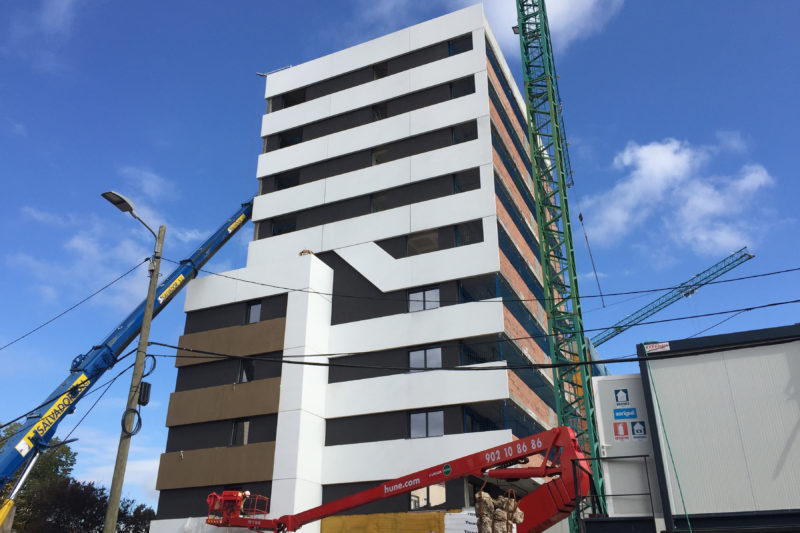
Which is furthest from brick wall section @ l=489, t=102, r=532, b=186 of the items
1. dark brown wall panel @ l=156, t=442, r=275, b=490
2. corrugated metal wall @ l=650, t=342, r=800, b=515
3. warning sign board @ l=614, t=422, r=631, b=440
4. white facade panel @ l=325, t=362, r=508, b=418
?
corrugated metal wall @ l=650, t=342, r=800, b=515

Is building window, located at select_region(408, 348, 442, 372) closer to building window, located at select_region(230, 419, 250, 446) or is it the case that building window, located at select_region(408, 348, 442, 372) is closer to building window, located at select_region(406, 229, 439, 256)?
building window, located at select_region(406, 229, 439, 256)

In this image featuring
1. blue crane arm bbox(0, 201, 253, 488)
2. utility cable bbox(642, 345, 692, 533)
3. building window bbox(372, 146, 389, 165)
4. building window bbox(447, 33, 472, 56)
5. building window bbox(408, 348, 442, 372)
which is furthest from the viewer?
building window bbox(447, 33, 472, 56)

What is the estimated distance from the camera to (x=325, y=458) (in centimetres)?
3656

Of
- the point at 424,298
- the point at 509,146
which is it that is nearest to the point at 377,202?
the point at 424,298

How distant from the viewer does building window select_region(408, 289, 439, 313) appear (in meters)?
38.3

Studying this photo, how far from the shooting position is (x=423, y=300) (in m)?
38.7

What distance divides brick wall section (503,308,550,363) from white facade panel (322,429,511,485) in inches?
248

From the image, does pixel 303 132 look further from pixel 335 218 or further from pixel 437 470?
pixel 437 470

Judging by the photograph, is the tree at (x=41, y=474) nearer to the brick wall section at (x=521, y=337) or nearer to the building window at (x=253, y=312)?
the building window at (x=253, y=312)

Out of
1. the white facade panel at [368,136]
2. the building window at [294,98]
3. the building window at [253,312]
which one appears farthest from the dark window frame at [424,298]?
Result: the building window at [294,98]

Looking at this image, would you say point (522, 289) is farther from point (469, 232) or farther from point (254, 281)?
point (254, 281)

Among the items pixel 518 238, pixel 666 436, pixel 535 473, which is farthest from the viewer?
pixel 518 238

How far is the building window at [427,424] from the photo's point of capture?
34.7 metres

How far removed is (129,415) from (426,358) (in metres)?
22.9
